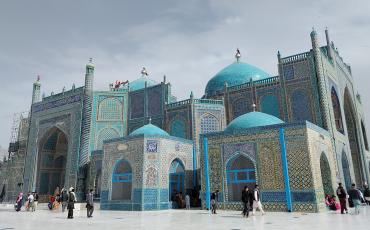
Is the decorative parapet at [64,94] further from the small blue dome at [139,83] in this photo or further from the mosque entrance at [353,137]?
the mosque entrance at [353,137]

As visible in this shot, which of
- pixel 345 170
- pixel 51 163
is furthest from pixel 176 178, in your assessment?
pixel 51 163

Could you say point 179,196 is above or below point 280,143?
below

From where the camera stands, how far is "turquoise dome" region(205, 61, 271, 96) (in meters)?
27.3

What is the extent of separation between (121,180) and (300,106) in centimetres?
1230

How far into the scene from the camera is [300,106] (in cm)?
2100

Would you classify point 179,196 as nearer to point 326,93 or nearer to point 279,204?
point 279,204

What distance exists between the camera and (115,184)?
68.5ft

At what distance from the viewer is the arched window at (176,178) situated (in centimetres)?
2073

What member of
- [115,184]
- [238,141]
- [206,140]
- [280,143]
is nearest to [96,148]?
[115,184]

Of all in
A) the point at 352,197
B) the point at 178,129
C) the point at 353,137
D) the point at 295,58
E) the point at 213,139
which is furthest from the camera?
the point at 353,137

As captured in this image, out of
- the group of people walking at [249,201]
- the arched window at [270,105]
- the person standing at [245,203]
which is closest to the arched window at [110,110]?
the arched window at [270,105]

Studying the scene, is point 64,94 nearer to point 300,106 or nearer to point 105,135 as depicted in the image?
point 105,135

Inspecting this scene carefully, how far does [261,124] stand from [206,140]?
3136 mm

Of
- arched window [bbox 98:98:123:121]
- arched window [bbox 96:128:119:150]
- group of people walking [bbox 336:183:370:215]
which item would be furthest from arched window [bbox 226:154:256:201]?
arched window [bbox 98:98:123:121]
